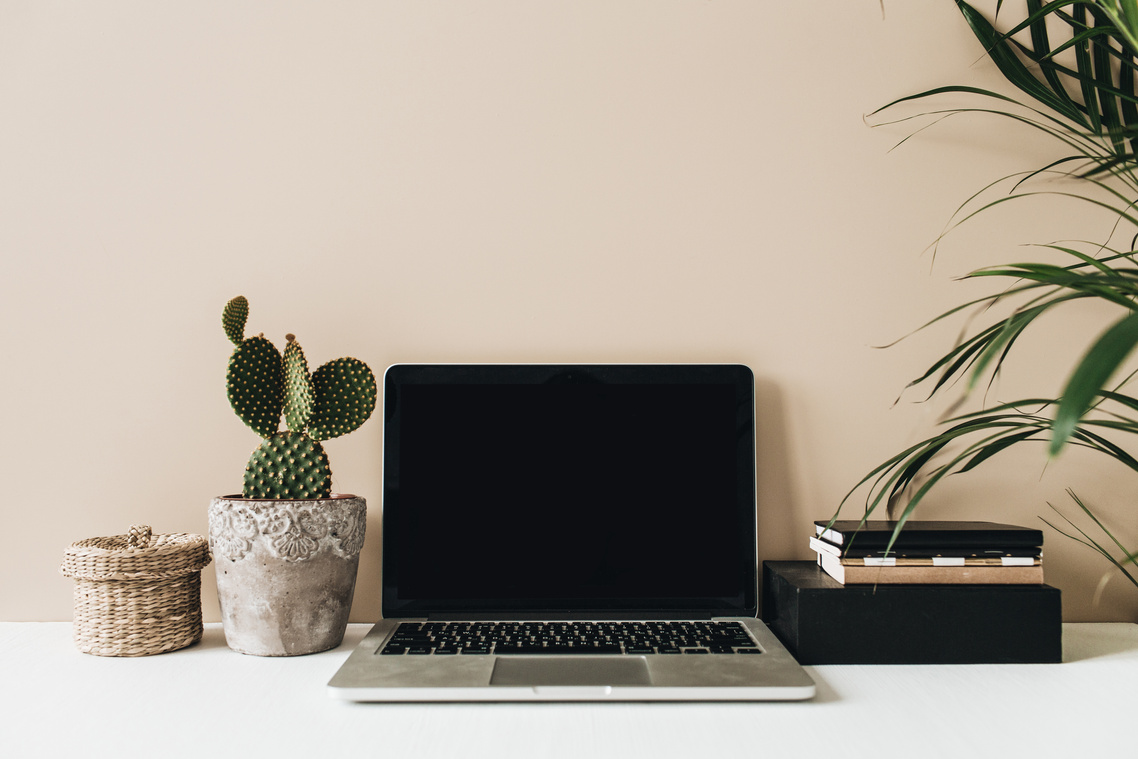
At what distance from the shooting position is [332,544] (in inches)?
31.7

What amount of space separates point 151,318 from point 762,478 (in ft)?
2.97

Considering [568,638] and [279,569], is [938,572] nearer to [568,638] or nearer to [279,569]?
[568,638]

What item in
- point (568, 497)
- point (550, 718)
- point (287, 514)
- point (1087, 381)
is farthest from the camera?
point (568, 497)

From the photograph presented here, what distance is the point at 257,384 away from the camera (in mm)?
839

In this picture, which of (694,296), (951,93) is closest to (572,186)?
(694,296)

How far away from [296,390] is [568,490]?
37 cm

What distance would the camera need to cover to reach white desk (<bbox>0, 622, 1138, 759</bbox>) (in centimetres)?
58

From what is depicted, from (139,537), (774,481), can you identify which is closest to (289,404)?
(139,537)

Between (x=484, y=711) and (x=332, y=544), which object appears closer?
(x=484, y=711)

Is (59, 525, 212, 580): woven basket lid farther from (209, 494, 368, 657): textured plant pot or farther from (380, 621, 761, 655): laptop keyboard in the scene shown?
(380, 621, 761, 655): laptop keyboard

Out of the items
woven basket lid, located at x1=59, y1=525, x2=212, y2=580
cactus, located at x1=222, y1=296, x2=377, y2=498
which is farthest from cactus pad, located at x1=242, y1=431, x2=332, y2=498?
woven basket lid, located at x1=59, y1=525, x2=212, y2=580

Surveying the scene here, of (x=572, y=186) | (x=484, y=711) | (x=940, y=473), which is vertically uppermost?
(x=572, y=186)

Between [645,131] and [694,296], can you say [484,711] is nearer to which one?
[694,296]

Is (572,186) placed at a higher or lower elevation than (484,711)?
higher
